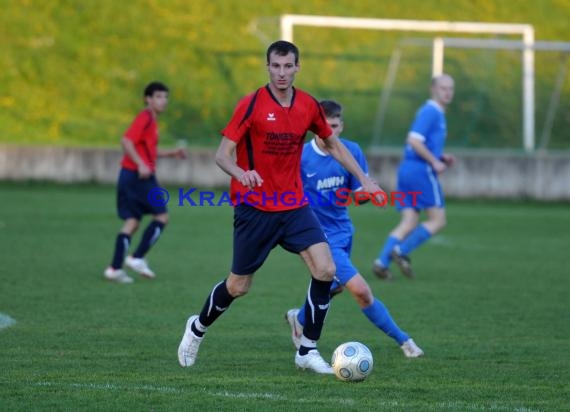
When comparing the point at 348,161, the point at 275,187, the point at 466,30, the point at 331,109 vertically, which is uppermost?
the point at 466,30

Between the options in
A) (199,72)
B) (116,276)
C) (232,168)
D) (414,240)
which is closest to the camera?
(232,168)

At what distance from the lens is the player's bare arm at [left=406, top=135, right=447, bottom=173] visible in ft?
37.7

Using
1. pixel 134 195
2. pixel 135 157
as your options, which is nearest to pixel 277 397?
pixel 135 157

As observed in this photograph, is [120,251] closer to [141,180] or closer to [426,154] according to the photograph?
[141,180]

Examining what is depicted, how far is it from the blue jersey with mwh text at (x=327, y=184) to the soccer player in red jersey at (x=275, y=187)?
0.90m

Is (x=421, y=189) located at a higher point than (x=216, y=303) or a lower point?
higher

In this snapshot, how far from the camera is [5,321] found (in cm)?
819

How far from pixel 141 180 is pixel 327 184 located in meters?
4.08

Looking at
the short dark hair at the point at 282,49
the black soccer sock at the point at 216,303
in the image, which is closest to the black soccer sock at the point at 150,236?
the black soccer sock at the point at 216,303

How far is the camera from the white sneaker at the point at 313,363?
6617 millimetres

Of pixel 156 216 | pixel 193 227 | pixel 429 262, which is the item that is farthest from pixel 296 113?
pixel 193 227

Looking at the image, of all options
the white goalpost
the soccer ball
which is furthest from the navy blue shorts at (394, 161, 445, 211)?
the white goalpost

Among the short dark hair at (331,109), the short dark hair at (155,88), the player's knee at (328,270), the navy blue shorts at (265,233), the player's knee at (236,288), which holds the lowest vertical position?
the player's knee at (236,288)

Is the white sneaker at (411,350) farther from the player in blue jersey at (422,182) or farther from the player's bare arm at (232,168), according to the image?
the player in blue jersey at (422,182)
